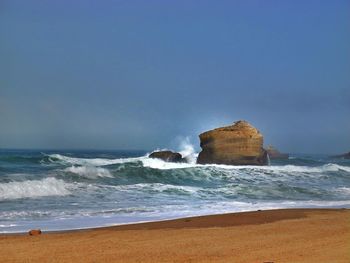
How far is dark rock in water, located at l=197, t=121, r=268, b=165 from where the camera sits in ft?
138

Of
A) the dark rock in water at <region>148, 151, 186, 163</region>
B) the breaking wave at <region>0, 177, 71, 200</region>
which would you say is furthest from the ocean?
the dark rock in water at <region>148, 151, 186, 163</region>

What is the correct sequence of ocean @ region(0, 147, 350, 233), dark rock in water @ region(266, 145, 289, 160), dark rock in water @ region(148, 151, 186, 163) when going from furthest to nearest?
dark rock in water @ region(266, 145, 289, 160), dark rock in water @ region(148, 151, 186, 163), ocean @ region(0, 147, 350, 233)

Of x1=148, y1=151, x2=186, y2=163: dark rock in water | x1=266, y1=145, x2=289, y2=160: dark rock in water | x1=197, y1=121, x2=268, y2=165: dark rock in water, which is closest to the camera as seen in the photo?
x1=197, y1=121, x2=268, y2=165: dark rock in water

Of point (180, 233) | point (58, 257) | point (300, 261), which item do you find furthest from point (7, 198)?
point (300, 261)

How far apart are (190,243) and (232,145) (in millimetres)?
34659

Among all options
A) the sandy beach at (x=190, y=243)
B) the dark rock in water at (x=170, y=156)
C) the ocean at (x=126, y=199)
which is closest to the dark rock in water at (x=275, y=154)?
the dark rock in water at (x=170, y=156)

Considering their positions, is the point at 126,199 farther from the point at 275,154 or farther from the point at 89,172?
the point at 275,154

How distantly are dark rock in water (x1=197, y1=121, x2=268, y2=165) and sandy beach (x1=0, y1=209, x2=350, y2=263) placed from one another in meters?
30.9

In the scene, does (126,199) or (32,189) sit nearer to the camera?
(126,199)

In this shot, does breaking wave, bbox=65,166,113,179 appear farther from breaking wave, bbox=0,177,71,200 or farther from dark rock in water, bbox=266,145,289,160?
dark rock in water, bbox=266,145,289,160

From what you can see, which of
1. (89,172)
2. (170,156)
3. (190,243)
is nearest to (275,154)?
(170,156)

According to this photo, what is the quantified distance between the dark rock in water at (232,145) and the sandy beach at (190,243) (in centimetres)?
3094

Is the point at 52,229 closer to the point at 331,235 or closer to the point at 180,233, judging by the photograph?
the point at 180,233

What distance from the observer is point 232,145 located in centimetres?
4244
